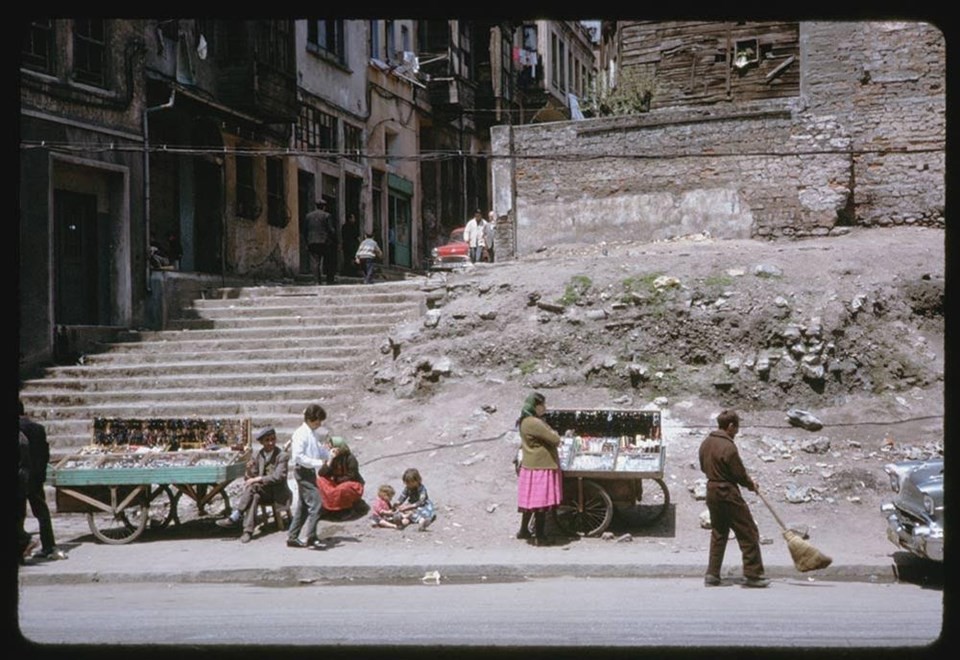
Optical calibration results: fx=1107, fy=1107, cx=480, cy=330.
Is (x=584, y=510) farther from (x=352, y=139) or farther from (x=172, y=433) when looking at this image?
(x=352, y=139)

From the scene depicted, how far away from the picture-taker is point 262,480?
1324 centimetres

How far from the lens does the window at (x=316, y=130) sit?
101ft

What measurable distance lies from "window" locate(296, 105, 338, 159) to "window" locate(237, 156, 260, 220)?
95.0 inches

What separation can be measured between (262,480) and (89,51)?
1235 cm

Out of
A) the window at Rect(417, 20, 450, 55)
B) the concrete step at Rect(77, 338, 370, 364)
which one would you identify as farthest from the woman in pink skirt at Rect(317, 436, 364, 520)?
the window at Rect(417, 20, 450, 55)

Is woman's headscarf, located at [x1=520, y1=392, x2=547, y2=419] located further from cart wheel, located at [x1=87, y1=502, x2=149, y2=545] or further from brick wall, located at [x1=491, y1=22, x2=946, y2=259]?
brick wall, located at [x1=491, y1=22, x2=946, y2=259]

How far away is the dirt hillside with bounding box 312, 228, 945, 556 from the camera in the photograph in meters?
14.4

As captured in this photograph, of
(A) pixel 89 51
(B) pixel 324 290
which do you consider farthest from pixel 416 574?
(A) pixel 89 51

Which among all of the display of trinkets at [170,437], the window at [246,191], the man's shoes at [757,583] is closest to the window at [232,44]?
the window at [246,191]

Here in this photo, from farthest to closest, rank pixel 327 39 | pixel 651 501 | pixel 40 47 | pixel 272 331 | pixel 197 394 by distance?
1. pixel 327 39
2. pixel 272 331
3. pixel 40 47
4. pixel 197 394
5. pixel 651 501

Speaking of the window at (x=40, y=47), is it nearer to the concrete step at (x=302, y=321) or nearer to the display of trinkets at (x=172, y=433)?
the concrete step at (x=302, y=321)

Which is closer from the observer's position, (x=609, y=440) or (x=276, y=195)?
(x=609, y=440)

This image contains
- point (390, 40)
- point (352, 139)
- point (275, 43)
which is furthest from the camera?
point (390, 40)

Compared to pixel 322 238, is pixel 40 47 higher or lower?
higher
